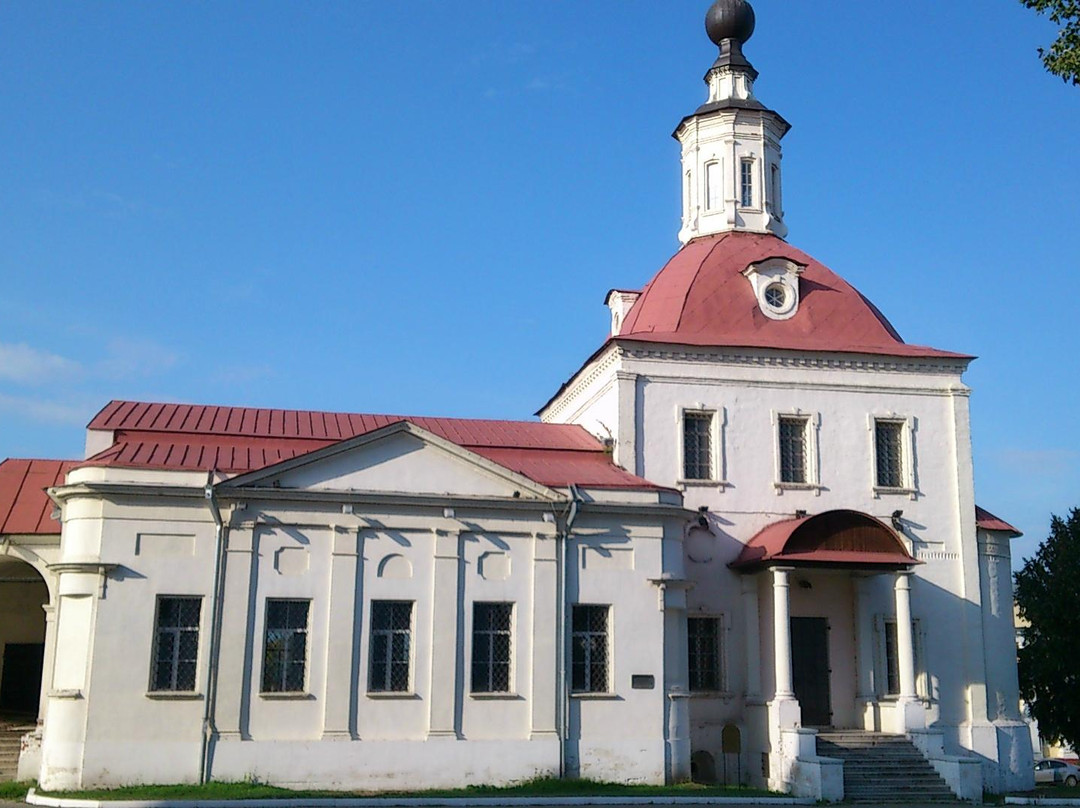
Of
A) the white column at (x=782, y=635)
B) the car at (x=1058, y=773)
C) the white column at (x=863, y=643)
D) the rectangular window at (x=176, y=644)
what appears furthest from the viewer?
the car at (x=1058, y=773)

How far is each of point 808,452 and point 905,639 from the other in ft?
14.3

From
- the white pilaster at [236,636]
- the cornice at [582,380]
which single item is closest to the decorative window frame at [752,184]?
the cornice at [582,380]

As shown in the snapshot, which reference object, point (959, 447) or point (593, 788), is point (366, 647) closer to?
point (593, 788)

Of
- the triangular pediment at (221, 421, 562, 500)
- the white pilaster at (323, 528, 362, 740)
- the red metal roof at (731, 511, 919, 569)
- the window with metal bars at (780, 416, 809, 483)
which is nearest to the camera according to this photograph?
the white pilaster at (323, 528, 362, 740)

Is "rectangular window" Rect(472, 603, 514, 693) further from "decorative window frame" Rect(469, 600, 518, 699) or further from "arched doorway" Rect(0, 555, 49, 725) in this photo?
"arched doorway" Rect(0, 555, 49, 725)

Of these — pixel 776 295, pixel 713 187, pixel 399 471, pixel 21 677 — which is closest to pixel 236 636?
pixel 399 471

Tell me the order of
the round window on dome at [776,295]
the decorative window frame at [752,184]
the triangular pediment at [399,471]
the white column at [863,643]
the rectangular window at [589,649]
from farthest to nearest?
1. the decorative window frame at [752,184]
2. the round window on dome at [776,295]
3. the white column at [863,643]
4. the rectangular window at [589,649]
5. the triangular pediment at [399,471]

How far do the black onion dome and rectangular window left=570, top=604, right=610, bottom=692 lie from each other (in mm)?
16237

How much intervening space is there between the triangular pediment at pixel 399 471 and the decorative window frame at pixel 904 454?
7686 mm

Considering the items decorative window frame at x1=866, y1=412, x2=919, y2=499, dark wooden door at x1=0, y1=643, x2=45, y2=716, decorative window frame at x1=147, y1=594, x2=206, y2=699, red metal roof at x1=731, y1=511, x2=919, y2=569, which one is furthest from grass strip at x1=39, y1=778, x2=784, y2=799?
decorative window frame at x1=866, y1=412, x2=919, y2=499

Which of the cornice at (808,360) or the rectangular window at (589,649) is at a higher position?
the cornice at (808,360)

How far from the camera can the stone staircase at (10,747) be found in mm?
20047

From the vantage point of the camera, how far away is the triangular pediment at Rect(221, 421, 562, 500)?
2012 centimetres

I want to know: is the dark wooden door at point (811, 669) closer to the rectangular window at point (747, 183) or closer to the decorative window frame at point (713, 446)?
the decorative window frame at point (713, 446)
